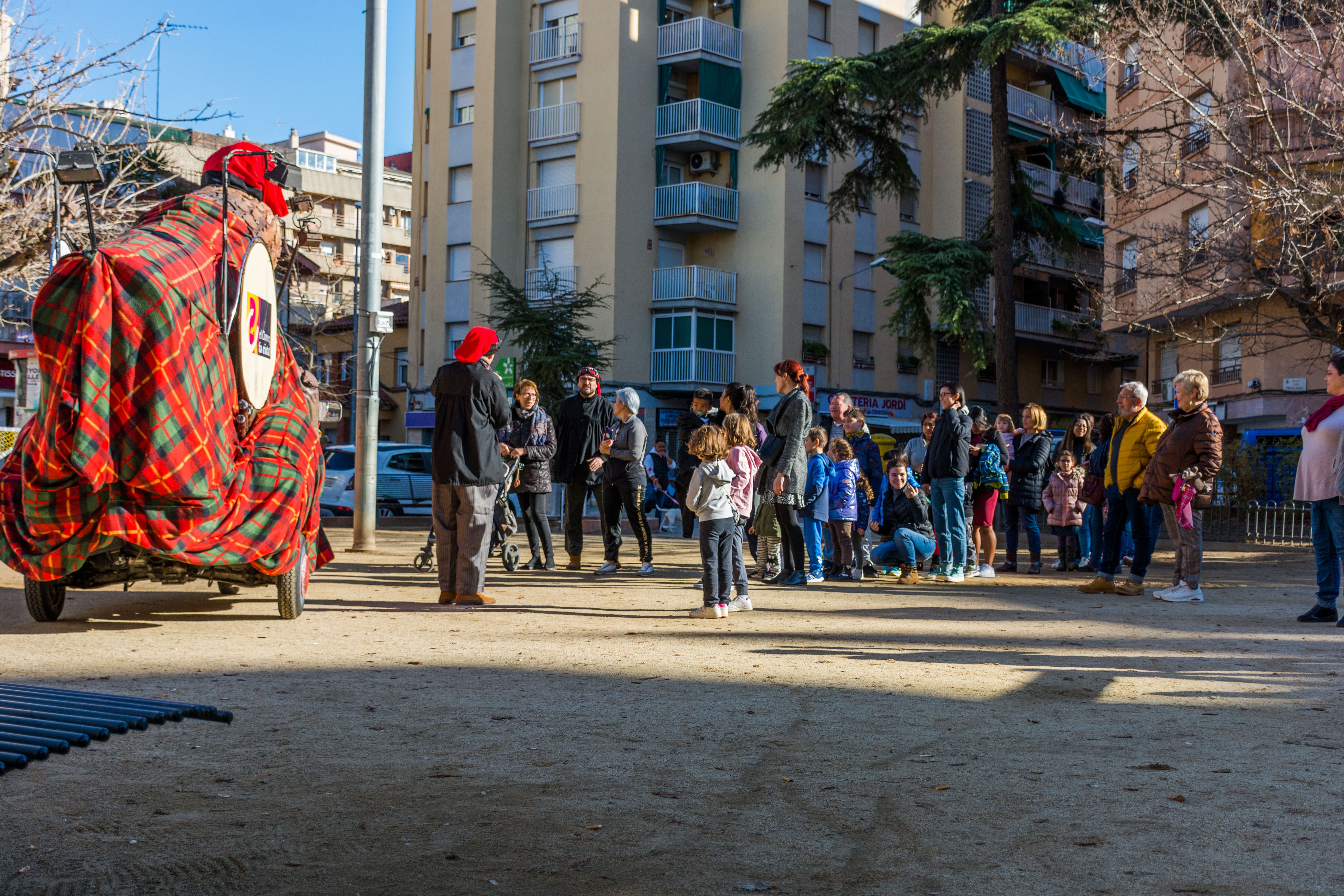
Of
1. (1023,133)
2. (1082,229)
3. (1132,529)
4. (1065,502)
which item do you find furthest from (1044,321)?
(1132,529)

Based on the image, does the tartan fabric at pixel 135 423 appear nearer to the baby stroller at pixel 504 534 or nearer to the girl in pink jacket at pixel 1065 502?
the baby stroller at pixel 504 534

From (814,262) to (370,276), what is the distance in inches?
1220

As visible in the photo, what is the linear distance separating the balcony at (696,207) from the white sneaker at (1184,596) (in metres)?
32.5

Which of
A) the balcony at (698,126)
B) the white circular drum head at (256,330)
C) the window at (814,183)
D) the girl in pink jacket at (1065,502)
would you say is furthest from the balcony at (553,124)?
the white circular drum head at (256,330)

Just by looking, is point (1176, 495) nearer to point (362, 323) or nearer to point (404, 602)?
point (404, 602)

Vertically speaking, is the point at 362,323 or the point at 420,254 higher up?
the point at 420,254

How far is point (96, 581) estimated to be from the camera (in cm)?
838

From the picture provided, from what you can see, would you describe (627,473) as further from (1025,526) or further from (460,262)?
(460,262)

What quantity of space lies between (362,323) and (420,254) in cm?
3367

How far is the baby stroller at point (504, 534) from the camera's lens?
12.5 m

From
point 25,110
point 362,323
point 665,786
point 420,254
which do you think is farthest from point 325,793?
point 420,254

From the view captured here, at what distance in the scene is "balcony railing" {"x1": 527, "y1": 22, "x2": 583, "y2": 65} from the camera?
43.7 m

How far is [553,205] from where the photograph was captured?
44.2 meters

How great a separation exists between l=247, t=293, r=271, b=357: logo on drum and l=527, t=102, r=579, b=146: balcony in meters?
36.1
